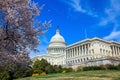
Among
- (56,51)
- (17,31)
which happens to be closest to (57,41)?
(56,51)

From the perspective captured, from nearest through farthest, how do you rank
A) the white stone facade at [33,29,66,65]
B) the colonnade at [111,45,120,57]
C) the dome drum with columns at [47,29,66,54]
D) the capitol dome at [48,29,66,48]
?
the colonnade at [111,45,120,57] → the white stone facade at [33,29,66,65] → the dome drum with columns at [47,29,66,54] → the capitol dome at [48,29,66,48]

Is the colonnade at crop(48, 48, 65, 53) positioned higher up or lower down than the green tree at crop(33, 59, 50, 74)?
higher up

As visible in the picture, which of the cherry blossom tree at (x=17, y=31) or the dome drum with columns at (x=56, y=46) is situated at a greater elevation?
the dome drum with columns at (x=56, y=46)

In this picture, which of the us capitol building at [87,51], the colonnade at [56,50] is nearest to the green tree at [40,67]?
the us capitol building at [87,51]

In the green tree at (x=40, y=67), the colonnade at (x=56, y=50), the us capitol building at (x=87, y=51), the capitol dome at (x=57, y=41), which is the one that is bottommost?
the green tree at (x=40, y=67)

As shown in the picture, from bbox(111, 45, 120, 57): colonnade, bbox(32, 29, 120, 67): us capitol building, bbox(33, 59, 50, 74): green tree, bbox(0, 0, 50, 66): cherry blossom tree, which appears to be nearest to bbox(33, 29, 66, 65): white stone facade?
bbox(32, 29, 120, 67): us capitol building

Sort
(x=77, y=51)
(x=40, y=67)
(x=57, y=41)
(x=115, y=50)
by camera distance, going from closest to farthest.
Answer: (x=40, y=67) < (x=115, y=50) < (x=77, y=51) < (x=57, y=41)

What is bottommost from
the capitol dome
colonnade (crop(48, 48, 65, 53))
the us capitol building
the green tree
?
the green tree

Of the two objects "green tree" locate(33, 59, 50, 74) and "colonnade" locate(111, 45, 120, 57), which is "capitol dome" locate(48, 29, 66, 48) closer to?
"colonnade" locate(111, 45, 120, 57)

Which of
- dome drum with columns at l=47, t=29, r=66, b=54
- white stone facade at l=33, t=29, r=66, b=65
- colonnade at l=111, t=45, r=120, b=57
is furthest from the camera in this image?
dome drum with columns at l=47, t=29, r=66, b=54

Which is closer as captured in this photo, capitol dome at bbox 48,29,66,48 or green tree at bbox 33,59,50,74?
green tree at bbox 33,59,50,74

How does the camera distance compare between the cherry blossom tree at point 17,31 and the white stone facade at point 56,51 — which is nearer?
the cherry blossom tree at point 17,31

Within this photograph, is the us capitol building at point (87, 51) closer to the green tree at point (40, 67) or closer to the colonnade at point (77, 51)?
the colonnade at point (77, 51)

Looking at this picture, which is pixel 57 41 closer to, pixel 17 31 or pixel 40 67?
pixel 40 67
